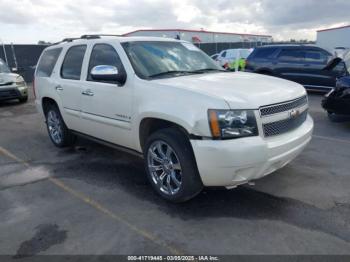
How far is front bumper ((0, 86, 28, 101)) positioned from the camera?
1137 centimetres

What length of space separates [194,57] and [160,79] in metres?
1.17

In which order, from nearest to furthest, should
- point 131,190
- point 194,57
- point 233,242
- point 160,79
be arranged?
point 233,242 < point 160,79 < point 131,190 < point 194,57

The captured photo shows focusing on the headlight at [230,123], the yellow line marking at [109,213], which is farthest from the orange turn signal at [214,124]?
the yellow line marking at [109,213]

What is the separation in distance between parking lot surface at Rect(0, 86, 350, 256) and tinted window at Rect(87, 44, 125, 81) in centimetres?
153

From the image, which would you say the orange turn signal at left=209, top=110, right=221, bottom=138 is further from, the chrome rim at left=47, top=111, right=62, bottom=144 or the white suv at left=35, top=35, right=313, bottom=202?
the chrome rim at left=47, top=111, right=62, bottom=144

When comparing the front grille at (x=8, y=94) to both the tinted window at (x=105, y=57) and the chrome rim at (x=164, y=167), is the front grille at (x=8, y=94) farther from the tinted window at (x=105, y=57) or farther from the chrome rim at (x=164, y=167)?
the chrome rim at (x=164, y=167)

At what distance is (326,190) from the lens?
403 cm

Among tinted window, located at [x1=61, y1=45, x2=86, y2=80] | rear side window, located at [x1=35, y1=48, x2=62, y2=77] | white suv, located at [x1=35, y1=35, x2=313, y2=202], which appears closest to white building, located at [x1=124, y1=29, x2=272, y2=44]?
rear side window, located at [x1=35, y1=48, x2=62, y2=77]

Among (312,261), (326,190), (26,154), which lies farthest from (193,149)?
(26,154)

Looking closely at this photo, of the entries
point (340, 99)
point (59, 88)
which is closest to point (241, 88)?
point (59, 88)

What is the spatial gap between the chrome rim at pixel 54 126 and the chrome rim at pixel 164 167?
9.08ft

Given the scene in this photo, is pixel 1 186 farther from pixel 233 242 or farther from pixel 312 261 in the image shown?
pixel 312 261

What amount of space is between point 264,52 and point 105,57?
373 inches

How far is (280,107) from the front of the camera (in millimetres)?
3547
